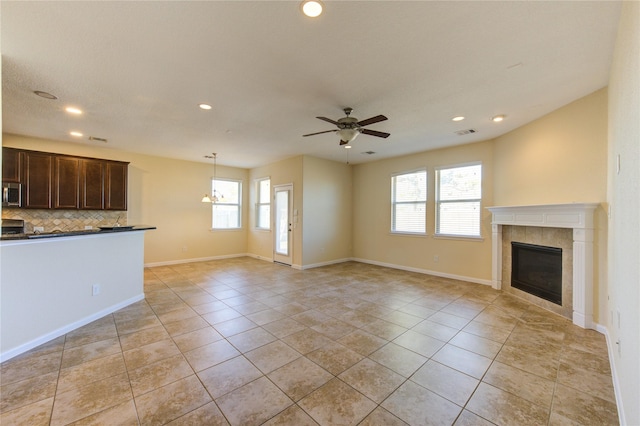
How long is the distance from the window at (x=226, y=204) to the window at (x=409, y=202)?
4.72m

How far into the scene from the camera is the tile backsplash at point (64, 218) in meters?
4.95

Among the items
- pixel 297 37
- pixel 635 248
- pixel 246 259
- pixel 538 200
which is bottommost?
pixel 246 259

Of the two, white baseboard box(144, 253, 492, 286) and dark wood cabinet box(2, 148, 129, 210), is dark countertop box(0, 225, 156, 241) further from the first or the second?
white baseboard box(144, 253, 492, 286)

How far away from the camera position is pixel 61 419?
5.60 ft

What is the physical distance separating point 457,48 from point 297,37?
4.59 feet

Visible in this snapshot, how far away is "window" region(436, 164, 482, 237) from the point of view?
17.1 ft

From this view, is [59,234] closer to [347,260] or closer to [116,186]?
[116,186]

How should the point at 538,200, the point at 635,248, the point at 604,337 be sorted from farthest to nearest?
the point at 538,200 → the point at 604,337 → the point at 635,248

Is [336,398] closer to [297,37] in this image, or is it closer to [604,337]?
[297,37]

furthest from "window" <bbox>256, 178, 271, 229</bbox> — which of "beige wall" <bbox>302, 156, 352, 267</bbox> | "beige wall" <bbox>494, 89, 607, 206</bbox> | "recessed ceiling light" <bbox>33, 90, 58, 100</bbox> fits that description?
"beige wall" <bbox>494, 89, 607, 206</bbox>

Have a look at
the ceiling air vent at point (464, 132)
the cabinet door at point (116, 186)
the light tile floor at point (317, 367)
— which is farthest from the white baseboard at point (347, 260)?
the ceiling air vent at point (464, 132)

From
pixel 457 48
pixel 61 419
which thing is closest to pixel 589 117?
pixel 457 48

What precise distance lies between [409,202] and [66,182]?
7305 mm

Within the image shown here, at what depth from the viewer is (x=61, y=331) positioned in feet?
9.49
